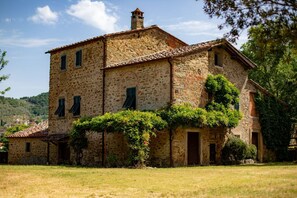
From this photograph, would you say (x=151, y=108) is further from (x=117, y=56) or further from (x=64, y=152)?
(x=64, y=152)

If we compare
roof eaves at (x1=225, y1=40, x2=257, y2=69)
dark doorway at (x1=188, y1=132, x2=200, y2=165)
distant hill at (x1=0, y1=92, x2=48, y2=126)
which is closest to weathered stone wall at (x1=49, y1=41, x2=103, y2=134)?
dark doorway at (x1=188, y1=132, x2=200, y2=165)

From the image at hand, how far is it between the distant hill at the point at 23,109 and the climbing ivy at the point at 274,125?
10809 cm

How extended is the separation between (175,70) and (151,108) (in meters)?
2.69

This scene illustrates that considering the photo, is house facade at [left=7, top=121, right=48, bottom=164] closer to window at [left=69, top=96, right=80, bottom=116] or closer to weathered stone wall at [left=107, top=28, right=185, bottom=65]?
window at [left=69, top=96, right=80, bottom=116]

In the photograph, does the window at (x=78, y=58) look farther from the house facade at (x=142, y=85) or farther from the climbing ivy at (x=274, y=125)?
the climbing ivy at (x=274, y=125)

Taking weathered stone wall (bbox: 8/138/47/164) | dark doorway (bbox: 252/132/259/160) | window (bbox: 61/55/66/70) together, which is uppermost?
window (bbox: 61/55/66/70)

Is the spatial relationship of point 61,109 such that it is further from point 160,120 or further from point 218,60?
point 218,60

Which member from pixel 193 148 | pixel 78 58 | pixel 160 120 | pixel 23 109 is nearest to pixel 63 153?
pixel 78 58

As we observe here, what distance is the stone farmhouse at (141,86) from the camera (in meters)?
23.3

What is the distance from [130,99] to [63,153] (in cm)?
789

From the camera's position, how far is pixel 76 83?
95.0ft

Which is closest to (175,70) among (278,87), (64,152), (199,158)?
(199,158)

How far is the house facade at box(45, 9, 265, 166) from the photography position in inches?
919

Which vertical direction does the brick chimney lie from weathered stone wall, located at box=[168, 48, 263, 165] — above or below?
above
